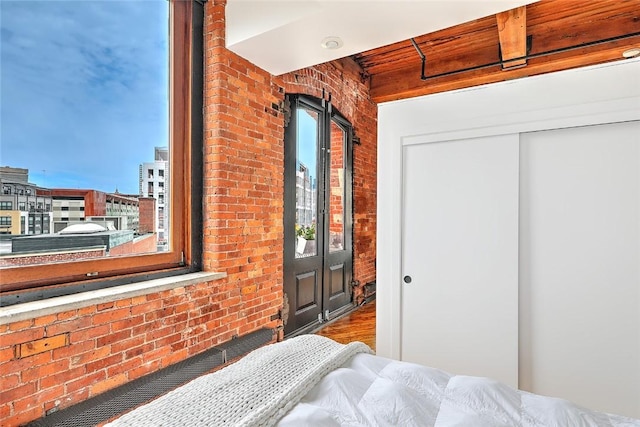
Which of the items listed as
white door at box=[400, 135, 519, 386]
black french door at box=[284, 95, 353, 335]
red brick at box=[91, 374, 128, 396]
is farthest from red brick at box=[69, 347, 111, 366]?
white door at box=[400, 135, 519, 386]

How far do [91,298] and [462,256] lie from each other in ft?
7.44

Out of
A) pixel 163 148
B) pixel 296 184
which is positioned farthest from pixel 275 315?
pixel 163 148

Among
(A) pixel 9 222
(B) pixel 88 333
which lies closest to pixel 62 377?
(B) pixel 88 333

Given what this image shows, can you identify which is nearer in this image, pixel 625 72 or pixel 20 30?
pixel 20 30

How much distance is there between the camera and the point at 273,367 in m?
1.37

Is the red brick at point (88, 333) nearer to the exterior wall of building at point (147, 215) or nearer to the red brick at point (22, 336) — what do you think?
the red brick at point (22, 336)

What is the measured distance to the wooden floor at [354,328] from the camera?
3.54m

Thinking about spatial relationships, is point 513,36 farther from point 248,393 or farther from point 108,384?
point 108,384

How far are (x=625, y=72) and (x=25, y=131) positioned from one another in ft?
10.9

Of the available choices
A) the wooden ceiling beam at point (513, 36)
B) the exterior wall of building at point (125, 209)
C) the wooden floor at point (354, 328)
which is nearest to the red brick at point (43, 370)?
the exterior wall of building at point (125, 209)

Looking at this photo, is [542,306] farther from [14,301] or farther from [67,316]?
[14,301]

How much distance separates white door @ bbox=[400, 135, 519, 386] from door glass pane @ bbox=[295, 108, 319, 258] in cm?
125

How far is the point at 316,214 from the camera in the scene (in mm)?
3854

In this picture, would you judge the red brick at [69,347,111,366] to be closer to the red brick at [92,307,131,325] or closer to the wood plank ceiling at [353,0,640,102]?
the red brick at [92,307,131,325]
